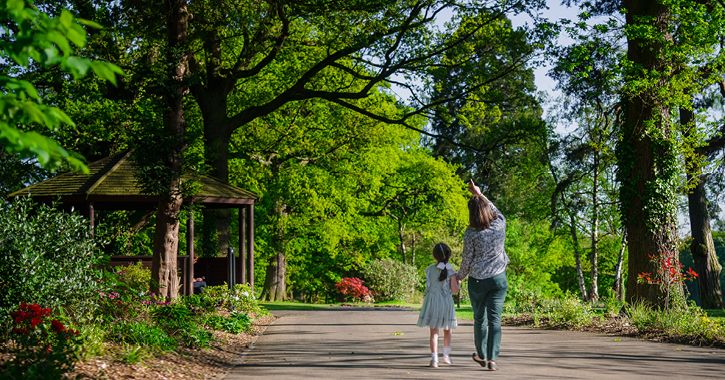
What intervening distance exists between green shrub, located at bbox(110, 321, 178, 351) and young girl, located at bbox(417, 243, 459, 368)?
3.10 m

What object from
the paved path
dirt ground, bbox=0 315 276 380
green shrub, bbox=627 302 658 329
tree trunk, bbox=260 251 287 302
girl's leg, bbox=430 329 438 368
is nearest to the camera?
dirt ground, bbox=0 315 276 380

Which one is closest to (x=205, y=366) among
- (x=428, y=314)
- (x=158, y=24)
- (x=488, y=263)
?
(x=428, y=314)

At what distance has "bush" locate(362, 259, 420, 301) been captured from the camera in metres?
30.1

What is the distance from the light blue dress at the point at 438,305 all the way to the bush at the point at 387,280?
22572mm

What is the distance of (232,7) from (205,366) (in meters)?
10.1

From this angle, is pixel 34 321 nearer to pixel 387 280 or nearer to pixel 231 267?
pixel 231 267

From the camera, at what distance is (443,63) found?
55.7ft

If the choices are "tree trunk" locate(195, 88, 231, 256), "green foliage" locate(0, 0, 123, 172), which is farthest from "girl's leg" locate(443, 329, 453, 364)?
"tree trunk" locate(195, 88, 231, 256)

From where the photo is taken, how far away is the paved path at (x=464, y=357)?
260 inches

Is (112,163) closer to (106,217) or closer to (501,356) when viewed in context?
(106,217)

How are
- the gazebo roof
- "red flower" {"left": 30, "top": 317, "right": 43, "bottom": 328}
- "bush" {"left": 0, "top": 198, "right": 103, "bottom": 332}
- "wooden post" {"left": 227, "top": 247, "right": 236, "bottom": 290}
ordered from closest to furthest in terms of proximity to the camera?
1. "red flower" {"left": 30, "top": 317, "right": 43, "bottom": 328}
2. "bush" {"left": 0, "top": 198, "right": 103, "bottom": 332}
3. the gazebo roof
4. "wooden post" {"left": 227, "top": 247, "right": 236, "bottom": 290}

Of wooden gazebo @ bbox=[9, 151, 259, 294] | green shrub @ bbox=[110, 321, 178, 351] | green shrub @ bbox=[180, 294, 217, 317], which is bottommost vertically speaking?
green shrub @ bbox=[110, 321, 178, 351]

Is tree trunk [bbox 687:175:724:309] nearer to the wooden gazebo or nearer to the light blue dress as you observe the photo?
the wooden gazebo

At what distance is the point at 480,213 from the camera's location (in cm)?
688
